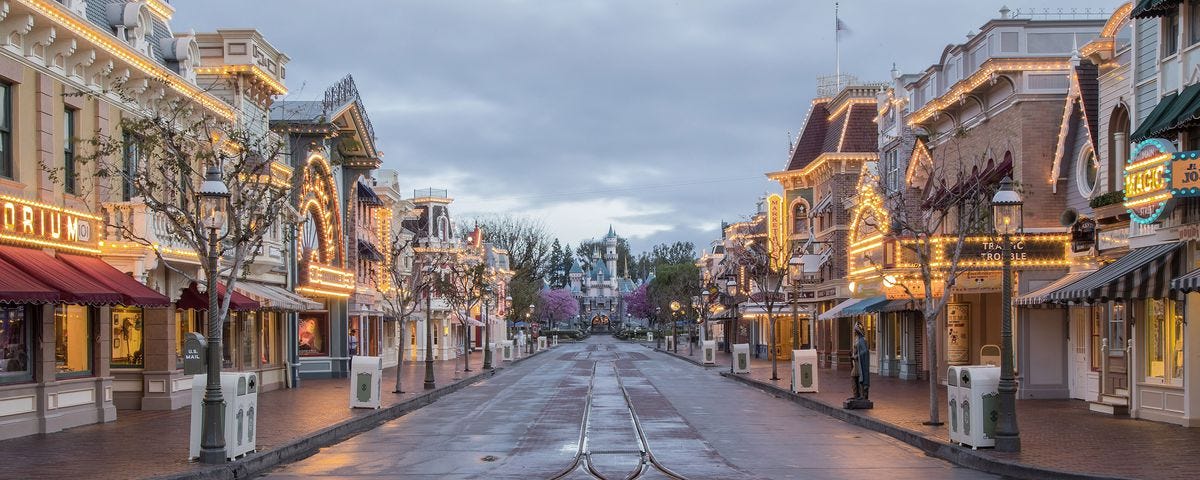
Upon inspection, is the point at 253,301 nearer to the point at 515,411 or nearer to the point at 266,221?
the point at 515,411

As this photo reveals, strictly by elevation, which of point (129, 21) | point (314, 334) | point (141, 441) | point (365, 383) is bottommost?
point (141, 441)

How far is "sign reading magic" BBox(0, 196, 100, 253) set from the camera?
20.0 m

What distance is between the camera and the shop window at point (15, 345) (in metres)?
20.3

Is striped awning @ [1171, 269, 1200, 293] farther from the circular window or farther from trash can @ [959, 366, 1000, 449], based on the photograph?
the circular window

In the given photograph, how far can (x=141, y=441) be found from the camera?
19203 millimetres

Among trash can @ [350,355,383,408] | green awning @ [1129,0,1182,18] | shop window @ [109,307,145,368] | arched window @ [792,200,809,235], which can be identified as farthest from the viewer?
arched window @ [792,200,809,235]

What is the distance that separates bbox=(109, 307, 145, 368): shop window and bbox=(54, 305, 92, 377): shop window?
3601 mm

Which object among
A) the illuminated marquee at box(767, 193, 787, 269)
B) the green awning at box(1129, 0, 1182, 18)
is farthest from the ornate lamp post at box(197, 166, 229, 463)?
the illuminated marquee at box(767, 193, 787, 269)

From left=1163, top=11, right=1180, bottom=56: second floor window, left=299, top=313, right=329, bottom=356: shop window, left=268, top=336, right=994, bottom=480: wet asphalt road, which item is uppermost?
left=1163, top=11, right=1180, bottom=56: second floor window

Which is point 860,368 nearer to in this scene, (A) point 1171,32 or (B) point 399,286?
(A) point 1171,32

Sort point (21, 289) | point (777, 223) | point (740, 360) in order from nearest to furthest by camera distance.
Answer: point (21, 289)
point (740, 360)
point (777, 223)

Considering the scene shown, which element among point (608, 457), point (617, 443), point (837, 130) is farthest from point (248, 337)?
point (837, 130)

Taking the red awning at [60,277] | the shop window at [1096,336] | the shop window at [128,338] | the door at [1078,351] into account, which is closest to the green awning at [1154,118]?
the shop window at [1096,336]

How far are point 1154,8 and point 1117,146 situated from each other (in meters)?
3.71
